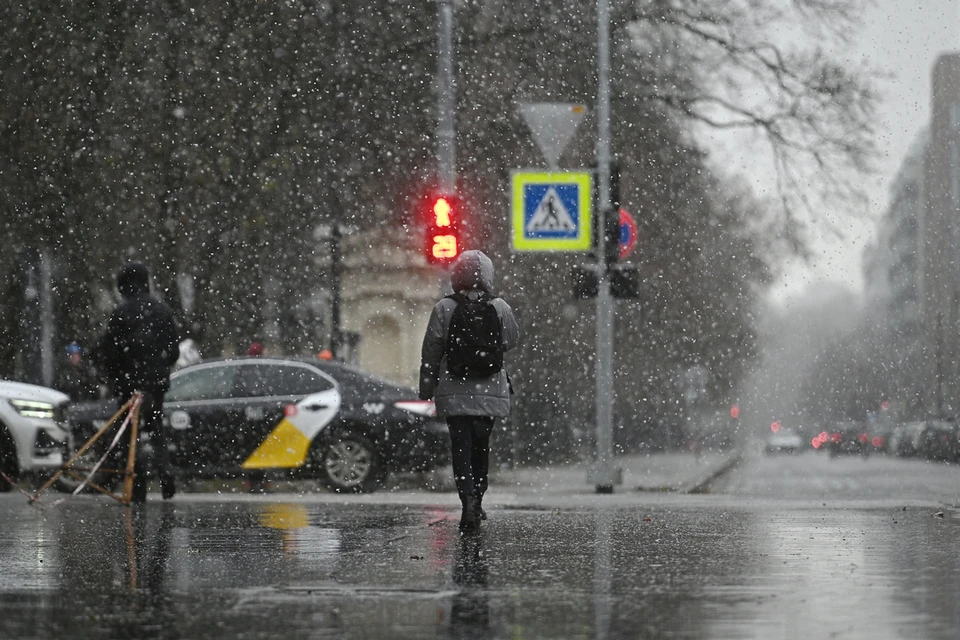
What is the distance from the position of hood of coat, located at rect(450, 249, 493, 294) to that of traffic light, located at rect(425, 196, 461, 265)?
8465 millimetres

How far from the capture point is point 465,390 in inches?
428

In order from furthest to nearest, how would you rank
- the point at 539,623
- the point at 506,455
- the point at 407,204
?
the point at 506,455 → the point at 407,204 → the point at 539,623

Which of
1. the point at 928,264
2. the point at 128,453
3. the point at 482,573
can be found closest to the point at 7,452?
the point at 128,453

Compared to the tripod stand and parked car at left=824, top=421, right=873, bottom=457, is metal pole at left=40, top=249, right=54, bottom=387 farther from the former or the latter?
parked car at left=824, top=421, right=873, bottom=457

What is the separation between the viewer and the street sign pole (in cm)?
1809

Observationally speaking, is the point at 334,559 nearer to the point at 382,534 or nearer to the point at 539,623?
the point at 382,534

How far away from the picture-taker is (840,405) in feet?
454

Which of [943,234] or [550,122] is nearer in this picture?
[550,122]

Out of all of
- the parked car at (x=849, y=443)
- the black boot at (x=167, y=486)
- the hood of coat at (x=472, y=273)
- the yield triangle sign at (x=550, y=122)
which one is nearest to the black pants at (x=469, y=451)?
the hood of coat at (x=472, y=273)

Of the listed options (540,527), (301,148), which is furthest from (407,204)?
(540,527)

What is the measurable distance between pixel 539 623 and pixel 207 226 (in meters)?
19.6

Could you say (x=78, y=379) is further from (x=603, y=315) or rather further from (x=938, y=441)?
(x=938, y=441)

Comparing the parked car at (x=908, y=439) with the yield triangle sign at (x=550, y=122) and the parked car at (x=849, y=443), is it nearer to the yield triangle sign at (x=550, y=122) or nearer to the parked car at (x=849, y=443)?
the parked car at (x=849, y=443)

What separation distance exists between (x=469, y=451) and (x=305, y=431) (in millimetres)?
6693
